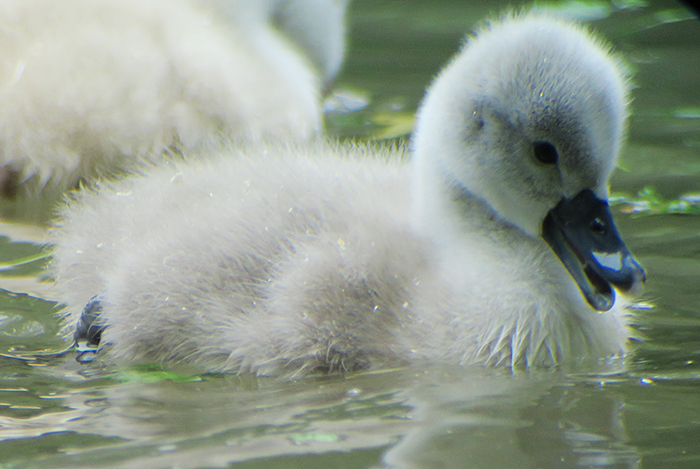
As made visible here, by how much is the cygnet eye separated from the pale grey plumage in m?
0.02

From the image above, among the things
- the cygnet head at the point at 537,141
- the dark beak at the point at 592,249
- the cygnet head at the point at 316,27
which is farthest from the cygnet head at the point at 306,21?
the dark beak at the point at 592,249

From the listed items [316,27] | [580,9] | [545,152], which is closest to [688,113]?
[316,27]

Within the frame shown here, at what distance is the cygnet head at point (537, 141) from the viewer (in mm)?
2346

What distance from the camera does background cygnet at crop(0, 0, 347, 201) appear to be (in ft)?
11.1

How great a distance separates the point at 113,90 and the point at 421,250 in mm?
1369

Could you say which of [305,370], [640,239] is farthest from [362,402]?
[640,239]

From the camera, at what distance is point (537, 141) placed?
2.42 m

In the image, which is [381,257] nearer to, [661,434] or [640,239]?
[661,434]

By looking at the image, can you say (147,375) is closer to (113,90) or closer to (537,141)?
(537,141)

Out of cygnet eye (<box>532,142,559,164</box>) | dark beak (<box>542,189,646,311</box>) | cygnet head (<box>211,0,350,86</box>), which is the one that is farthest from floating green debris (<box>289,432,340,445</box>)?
cygnet head (<box>211,0,350,86</box>)

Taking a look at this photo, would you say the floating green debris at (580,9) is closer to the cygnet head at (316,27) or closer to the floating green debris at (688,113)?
the floating green debris at (688,113)

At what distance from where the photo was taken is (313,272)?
2.44 meters

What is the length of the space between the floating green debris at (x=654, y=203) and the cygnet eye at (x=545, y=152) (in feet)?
3.94

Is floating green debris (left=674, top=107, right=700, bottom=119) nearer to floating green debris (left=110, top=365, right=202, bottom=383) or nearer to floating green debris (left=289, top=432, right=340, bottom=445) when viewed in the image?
floating green debris (left=110, top=365, right=202, bottom=383)
